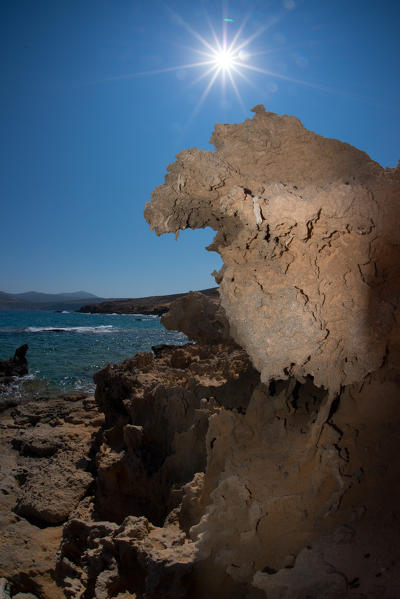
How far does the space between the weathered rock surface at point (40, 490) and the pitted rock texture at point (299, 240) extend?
2.56m

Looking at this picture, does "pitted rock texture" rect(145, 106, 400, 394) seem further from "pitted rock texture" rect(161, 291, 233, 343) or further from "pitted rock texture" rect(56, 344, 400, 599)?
"pitted rock texture" rect(161, 291, 233, 343)

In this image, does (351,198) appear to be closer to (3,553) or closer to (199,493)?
(199,493)

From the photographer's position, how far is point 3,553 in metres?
2.84

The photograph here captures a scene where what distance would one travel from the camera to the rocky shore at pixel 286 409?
1562 millimetres

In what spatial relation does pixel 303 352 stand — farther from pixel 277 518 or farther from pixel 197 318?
pixel 197 318

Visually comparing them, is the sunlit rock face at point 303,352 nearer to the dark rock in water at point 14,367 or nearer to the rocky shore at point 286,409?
the rocky shore at point 286,409

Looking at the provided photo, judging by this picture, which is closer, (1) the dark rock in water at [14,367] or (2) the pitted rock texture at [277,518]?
(2) the pitted rock texture at [277,518]

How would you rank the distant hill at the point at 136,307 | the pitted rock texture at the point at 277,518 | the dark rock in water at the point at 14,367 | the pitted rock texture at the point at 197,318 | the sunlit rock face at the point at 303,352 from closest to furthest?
the pitted rock texture at the point at 277,518 < the sunlit rock face at the point at 303,352 < the pitted rock texture at the point at 197,318 < the dark rock in water at the point at 14,367 < the distant hill at the point at 136,307

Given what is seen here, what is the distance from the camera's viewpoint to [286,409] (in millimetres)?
2297

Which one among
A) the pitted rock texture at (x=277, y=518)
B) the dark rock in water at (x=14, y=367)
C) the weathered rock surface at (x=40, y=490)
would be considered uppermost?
the pitted rock texture at (x=277, y=518)

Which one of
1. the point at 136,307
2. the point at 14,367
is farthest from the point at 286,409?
the point at 136,307

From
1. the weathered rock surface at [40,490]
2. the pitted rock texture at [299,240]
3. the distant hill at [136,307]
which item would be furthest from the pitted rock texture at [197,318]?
the distant hill at [136,307]

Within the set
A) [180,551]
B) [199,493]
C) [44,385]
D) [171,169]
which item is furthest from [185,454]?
[44,385]

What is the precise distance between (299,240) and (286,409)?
1194 mm
